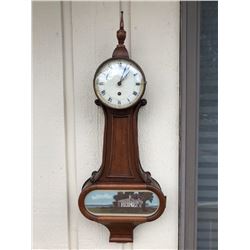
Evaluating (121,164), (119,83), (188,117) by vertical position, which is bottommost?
(121,164)

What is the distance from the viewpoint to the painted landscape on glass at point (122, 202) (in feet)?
3.83

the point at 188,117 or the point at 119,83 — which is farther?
the point at 188,117

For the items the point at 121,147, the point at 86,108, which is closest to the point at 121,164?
the point at 121,147

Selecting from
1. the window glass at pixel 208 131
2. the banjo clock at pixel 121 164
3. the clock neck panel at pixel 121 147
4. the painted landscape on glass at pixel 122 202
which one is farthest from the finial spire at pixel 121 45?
the painted landscape on glass at pixel 122 202

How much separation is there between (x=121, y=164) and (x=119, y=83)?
264 millimetres

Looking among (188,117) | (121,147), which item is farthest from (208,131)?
(121,147)

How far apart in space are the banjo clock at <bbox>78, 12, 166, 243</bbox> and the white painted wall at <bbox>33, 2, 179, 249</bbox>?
0.08 meters

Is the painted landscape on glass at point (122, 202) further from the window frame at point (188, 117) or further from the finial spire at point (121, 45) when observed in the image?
the finial spire at point (121, 45)

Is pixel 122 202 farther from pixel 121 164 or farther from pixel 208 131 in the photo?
pixel 208 131

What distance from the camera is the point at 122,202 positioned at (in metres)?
1.17

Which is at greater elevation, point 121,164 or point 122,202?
point 121,164

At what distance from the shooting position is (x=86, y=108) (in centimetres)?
123
